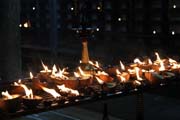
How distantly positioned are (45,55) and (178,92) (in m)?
5.03

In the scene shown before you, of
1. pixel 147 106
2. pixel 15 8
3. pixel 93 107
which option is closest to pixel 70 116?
pixel 93 107

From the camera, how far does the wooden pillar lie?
20.2ft

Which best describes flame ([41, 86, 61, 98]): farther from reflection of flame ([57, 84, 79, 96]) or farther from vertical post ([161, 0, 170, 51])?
vertical post ([161, 0, 170, 51])

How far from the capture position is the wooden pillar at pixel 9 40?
6160 millimetres

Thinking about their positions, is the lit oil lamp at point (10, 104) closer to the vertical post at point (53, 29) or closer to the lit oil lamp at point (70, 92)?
the lit oil lamp at point (70, 92)

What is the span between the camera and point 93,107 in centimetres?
686

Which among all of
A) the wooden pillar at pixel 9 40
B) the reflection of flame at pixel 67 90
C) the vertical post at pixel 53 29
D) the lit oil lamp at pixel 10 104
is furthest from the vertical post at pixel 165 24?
the lit oil lamp at pixel 10 104

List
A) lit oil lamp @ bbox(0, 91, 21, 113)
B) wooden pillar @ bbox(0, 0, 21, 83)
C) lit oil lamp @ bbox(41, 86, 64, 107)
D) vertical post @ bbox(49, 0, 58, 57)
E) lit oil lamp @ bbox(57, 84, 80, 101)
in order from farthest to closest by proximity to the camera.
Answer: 1. vertical post @ bbox(49, 0, 58, 57)
2. wooden pillar @ bbox(0, 0, 21, 83)
3. lit oil lamp @ bbox(57, 84, 80, 101)
4. lit oil lamp @ bbox(41, 86, 64, 107)
5. lit oil lamp @ bbox(0, 91, 21, 113)

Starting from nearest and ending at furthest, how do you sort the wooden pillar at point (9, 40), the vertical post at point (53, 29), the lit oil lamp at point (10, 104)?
the lit oil lamp at point (10, 104) → the wooden pillar at point (9, 40) → the vertical post at point (53, 29)

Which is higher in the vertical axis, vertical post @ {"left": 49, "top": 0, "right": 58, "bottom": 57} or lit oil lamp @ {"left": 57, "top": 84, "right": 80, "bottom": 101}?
vertical post @ {"left": 49, "top": 0, "right": 58, "bottom": 57}

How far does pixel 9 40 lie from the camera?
6266 mm

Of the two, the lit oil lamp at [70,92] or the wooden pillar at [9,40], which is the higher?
the wooden pillar at [9,40]

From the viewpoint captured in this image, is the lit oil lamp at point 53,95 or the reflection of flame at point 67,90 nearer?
the lit oil lamp at point 53,95

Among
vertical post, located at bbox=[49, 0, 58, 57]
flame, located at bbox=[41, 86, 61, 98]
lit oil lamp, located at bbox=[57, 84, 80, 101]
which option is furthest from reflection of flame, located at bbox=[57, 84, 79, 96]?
vertical post, located at bbox=[49, 0, 58, 57]
